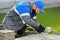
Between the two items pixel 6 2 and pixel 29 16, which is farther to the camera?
pixel 6 2

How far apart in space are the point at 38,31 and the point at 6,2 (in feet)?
29.8

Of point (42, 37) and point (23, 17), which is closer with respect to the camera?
point (23, 17)

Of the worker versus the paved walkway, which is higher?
the worker

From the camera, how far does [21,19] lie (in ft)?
28.4

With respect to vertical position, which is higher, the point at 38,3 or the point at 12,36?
the point at 38,3

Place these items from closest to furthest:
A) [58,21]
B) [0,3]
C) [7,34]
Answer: [7,34] < [58,21] < [0,3]

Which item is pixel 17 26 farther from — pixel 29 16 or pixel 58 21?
pixel 58 21

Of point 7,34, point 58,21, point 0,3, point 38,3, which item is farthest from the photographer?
point 0,3

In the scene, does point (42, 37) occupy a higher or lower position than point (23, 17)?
lower

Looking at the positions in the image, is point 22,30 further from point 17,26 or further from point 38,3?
point 38,3

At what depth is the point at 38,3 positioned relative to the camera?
8.47m

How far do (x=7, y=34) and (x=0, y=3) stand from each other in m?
10.4

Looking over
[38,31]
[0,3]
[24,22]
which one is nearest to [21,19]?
[24,22]

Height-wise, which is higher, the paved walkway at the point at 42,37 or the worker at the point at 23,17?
the worker at the point at 23,17
